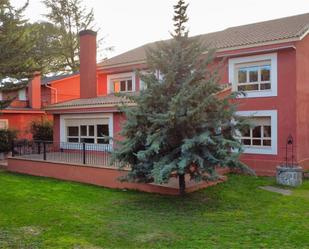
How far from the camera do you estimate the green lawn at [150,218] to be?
24.7 ft

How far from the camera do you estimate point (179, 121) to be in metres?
10.4

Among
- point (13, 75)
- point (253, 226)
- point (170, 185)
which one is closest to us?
point (253, 226)

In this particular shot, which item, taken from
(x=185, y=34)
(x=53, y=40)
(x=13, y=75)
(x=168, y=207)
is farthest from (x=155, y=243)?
(x=53, y=40)

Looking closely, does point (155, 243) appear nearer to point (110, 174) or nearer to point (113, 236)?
point (113, 236)

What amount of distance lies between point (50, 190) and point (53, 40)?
34.1m

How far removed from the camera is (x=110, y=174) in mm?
14570

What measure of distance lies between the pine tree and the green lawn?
1035mm

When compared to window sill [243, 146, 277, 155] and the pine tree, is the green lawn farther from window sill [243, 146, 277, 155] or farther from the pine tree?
window sill [243, 146, 277, 155]

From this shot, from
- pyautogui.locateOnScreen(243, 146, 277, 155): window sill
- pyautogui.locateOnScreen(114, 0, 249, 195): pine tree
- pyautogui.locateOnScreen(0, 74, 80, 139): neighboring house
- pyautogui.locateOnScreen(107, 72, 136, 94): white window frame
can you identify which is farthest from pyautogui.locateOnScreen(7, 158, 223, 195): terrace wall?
pyautogui.locateOnScreen(0, 74, 80, 139): neighboring house

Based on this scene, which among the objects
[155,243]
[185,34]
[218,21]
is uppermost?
[218,21]

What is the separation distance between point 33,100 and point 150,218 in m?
23.4

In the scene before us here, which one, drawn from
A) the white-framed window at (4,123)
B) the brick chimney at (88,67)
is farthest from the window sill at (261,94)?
the white-framed window at (4,123)

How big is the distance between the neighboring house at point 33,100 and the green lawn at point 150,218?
50.7 ft

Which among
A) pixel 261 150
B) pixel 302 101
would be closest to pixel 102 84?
pixel 261 150
